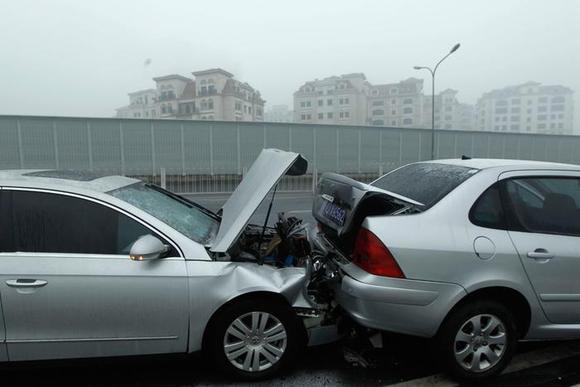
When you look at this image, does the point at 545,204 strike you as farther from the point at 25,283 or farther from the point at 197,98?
the point at 197,98

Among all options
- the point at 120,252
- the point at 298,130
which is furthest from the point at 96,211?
the point at 298,130

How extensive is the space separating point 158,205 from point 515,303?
8.83ft

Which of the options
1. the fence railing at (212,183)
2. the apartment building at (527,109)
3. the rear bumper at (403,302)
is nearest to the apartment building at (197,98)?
the apartment building at (527,109)

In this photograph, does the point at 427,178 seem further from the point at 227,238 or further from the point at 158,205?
the point at 158,205

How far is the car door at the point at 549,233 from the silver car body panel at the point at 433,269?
3.2 inches

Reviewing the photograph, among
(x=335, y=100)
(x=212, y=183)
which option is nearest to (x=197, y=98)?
(x=335, y=100)

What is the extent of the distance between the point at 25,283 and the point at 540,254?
3305 mm

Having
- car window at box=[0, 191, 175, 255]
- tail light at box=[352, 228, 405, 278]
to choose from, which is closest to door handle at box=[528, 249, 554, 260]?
tail light at box=[352, 228, 405, 278]

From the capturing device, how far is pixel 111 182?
3.12 metres

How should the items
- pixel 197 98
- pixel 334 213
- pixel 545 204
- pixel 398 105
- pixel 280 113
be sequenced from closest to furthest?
pixel 545 204, pixel 334 213, pixel 197 98, pixel 398 105, pixel 280 113

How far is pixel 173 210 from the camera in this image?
324cm

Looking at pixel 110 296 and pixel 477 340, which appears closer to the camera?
pixel 110 296

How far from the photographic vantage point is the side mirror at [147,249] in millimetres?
2479

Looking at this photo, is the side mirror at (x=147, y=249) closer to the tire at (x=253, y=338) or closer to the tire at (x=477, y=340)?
the tire at (x=253, y=338)
